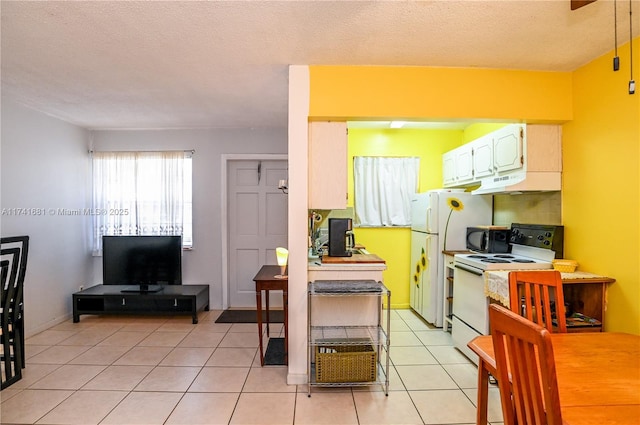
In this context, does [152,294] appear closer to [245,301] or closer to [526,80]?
[245,301]

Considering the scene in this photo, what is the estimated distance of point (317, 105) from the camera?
2.47 meters

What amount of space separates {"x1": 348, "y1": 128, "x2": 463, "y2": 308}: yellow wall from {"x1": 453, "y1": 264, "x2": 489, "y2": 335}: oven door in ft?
4.02

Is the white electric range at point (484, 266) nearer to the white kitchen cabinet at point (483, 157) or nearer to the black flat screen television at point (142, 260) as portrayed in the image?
the white kitchen cabinet at point (483, 157)

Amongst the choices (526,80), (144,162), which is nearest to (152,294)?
(144,162)

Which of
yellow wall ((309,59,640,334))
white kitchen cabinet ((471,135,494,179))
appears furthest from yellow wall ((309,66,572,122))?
white kitchen cabinet ((471,135,494,179))

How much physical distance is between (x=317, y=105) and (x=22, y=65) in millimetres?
2281

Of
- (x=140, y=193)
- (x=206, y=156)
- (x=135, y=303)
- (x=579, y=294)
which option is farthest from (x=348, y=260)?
(x=140, y=193)

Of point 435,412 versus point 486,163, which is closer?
point 435,412

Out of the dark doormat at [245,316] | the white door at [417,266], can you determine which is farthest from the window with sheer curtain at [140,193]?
the white door at [417,266]

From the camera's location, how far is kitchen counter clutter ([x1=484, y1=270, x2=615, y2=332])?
7.35 feet

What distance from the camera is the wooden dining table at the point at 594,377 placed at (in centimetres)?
101

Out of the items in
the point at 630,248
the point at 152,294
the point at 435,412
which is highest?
the point at 630,248

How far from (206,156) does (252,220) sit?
1073mm

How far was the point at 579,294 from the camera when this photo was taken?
2.44 meters
